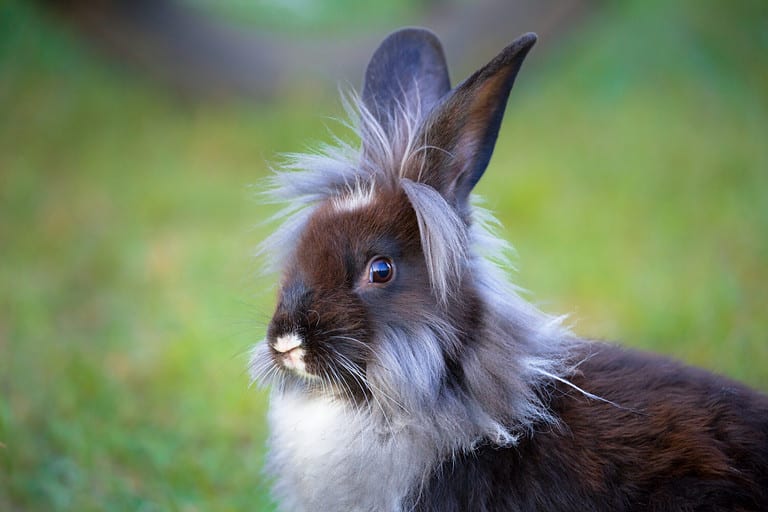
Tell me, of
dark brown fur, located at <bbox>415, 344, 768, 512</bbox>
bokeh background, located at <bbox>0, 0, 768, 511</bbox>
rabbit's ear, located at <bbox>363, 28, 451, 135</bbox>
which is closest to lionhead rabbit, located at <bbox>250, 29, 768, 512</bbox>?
dark brown fur, located at <bbox>415, 344, 768, 512</bbox>

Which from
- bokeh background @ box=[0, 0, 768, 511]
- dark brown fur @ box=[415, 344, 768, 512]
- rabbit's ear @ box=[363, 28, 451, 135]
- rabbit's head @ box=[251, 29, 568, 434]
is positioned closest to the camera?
dark brown fur @ box=[415, 344, 768, 512]

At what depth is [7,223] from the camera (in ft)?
19.5

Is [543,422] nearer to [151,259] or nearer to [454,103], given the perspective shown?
[454,103]

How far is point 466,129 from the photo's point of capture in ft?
8.61

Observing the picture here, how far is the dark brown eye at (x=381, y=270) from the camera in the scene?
2.56 m

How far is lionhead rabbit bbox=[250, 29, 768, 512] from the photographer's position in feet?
7.88

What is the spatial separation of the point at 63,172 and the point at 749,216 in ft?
17.5

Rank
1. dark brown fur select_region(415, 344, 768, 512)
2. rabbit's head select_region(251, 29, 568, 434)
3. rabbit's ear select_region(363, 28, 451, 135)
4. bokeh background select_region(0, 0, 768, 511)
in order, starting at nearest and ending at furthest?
1. dark brown fur select_region(415, 344, 768, 512)
2. rabbit's head select_region(251, 29, 568, 434)
3. rabbit's ear select_region(363, 28, 451, 135)
4. bokeh background select_region(0, 0, 768, 511)

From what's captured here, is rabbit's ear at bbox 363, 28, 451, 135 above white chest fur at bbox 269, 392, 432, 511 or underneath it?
above

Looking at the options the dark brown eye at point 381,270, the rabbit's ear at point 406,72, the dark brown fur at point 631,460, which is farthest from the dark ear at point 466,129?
the dark brown fur at point 631,460

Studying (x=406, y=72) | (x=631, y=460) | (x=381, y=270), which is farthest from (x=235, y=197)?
(x=631, y=460)

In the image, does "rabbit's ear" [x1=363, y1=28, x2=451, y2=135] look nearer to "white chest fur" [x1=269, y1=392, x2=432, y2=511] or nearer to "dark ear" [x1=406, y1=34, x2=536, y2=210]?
"dark ear" [x1=406, y1=34, x2=536, y2=210]

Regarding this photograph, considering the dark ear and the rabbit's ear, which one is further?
the rabbit's ear

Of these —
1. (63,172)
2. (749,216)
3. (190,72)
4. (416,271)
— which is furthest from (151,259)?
(749,216)
